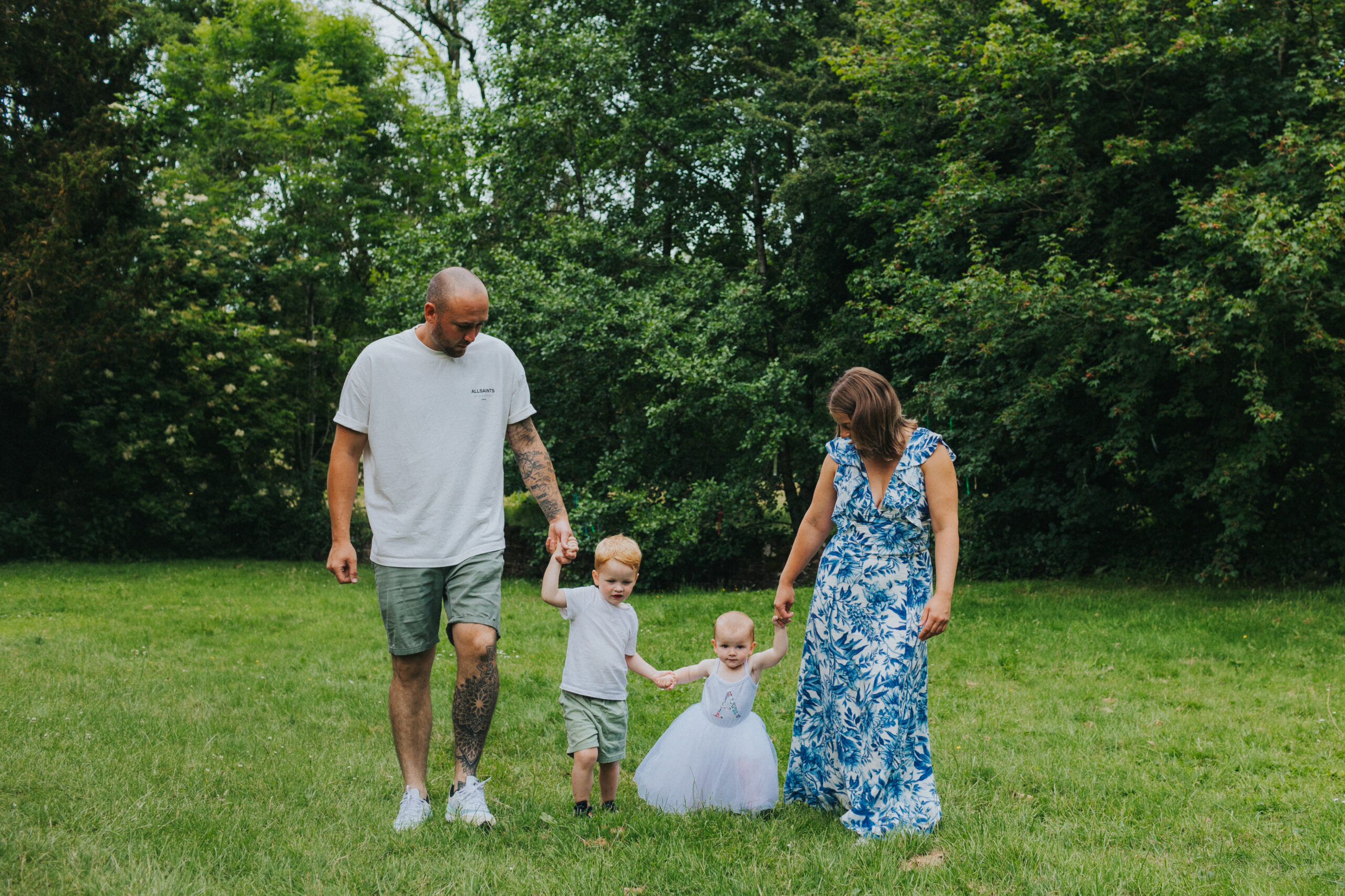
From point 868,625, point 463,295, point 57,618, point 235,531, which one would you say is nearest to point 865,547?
point 868,625

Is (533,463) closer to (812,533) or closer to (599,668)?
(599,668)

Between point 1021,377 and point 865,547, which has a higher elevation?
point 1021,377

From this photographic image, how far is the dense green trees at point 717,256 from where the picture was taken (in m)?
11.3

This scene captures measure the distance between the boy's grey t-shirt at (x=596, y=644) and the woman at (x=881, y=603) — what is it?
902mm

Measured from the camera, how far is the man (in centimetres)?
411

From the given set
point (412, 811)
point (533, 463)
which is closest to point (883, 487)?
point (533, 463)

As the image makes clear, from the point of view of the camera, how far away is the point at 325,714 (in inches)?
273

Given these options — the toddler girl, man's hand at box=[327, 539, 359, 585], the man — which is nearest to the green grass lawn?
the toddler girl

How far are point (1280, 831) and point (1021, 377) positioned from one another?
9.67 metres

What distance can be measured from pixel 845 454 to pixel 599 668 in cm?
144

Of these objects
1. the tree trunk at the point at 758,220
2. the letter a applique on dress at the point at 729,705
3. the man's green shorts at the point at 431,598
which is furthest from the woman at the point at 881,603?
the tree trunk at the point at 758,220

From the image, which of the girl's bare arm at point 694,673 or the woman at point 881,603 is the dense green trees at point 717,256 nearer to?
the woman at point 881,603

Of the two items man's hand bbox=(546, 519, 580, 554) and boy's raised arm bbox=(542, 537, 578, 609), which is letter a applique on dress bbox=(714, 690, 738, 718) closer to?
boy's raised arm bbox=(542, 537, 578, 609)

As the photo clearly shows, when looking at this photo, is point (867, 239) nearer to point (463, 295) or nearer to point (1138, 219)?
point (1138, 219)
